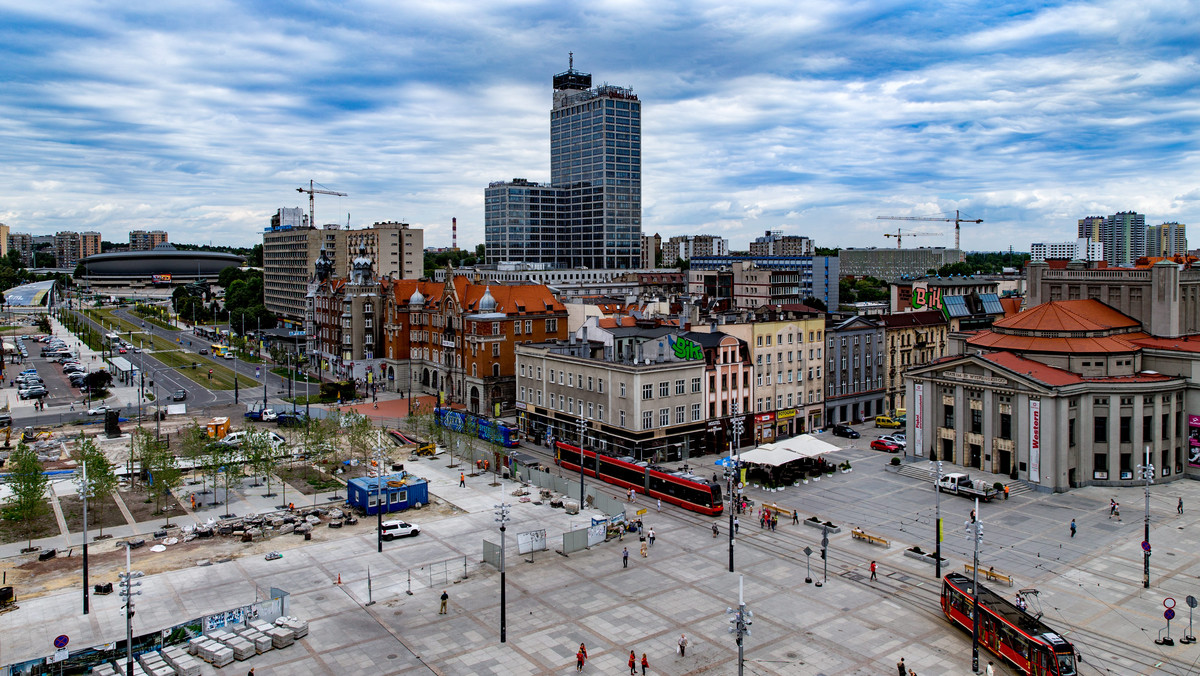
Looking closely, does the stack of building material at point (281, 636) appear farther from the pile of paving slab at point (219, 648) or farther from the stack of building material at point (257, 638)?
the stack of building material at point (257, 638)

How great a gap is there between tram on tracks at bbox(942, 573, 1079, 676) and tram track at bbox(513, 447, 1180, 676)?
139 cm

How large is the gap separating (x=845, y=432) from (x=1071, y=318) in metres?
27.4

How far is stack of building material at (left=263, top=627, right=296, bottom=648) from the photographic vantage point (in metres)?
43.1

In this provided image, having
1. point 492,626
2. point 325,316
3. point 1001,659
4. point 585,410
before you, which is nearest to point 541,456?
point 585,410

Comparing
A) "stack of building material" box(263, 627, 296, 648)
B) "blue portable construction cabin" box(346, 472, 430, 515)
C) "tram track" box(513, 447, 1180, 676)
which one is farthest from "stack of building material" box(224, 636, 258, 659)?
"tram track" box(513, 447, 1180, 676)

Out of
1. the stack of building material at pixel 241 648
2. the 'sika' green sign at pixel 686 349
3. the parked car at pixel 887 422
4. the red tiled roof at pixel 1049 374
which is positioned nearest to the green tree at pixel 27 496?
the stack of building material at pixel 241 648

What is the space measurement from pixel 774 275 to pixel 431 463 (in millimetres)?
123746

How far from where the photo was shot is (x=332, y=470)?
270 ft

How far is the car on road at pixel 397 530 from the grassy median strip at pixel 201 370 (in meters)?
86.8

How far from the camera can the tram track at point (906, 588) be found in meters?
40.7

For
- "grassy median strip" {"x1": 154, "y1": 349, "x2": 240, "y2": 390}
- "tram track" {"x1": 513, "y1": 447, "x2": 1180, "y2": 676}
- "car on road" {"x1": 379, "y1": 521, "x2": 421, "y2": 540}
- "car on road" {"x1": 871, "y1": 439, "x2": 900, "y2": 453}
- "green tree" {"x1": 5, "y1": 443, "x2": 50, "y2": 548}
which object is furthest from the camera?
"grassy median strip" {"x1": 154, "y1": 349, "x2": 240, "y2": 390}

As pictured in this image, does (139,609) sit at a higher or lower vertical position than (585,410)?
lower

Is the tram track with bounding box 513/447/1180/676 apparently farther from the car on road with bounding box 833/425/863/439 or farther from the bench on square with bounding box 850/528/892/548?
the car on road with bounding box 833/425/863/439

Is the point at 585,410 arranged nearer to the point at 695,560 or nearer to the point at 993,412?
the point at 695,560
